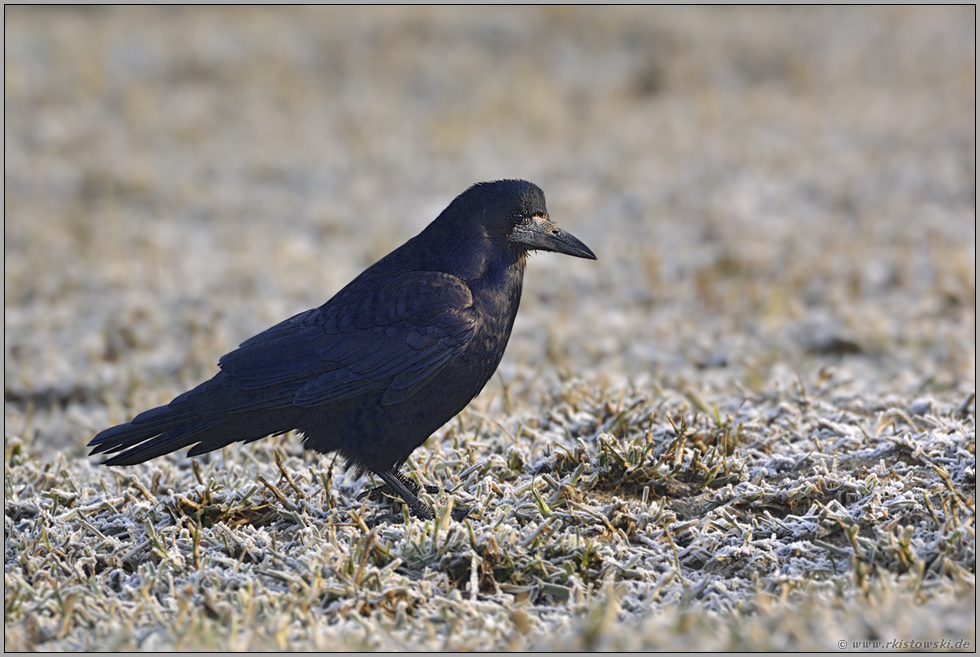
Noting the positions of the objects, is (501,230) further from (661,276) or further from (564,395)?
(661,276)

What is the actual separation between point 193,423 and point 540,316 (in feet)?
12.3

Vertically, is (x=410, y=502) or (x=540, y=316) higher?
(x=540, y=316)

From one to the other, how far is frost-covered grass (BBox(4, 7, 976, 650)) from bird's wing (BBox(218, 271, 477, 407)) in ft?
1.43

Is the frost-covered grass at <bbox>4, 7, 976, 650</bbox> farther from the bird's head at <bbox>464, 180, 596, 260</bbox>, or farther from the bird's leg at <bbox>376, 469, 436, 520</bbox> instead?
the bird's head at <bbox>464, 180, 596, 260</bbox>

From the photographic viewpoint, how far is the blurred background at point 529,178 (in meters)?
6.00

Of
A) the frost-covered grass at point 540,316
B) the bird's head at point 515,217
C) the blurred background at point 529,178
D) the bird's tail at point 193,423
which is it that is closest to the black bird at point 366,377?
the bird's tail at point 193,423

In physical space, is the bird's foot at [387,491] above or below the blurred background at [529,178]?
below

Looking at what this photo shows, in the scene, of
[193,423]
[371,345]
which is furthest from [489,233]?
[193,423]

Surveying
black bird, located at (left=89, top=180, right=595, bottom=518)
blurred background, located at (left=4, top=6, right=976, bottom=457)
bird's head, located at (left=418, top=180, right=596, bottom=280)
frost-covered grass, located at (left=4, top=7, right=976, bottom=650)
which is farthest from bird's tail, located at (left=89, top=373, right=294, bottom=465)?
blurred background, located at (left=4, top=6, right=976, bottom=457)

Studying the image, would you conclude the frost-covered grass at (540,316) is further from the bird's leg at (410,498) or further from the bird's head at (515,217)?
the bird's head at (515,217)

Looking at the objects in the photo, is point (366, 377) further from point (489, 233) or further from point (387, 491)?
point (489, 233)

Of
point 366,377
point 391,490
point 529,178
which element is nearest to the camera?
point 366,377

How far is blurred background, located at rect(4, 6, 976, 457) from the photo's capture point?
600 centimetres

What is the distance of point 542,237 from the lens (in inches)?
142
